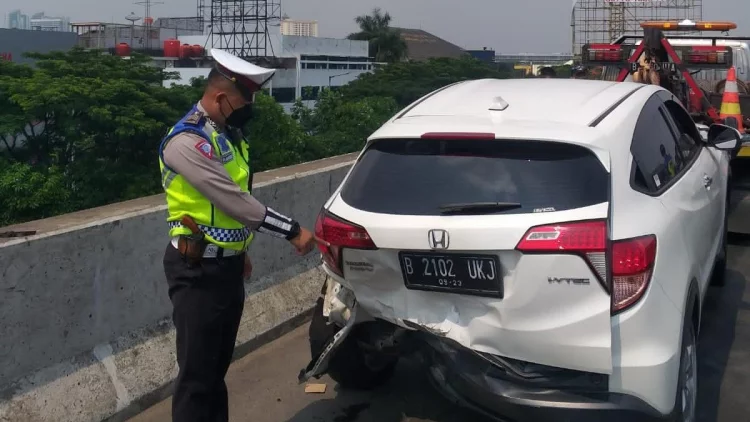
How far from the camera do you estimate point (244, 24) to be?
78.7 meters

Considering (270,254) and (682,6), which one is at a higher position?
(682,6)

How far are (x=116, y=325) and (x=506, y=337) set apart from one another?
2121 mm

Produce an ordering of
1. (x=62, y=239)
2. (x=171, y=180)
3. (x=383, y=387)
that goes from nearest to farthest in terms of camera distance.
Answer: (x=171, y=180)
(x=62, y=239)
(x=383, y=387)

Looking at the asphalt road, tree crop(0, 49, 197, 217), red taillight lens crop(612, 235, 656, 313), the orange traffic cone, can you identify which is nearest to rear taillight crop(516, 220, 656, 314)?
red taillight lens crop(612, 235, 656, 313)

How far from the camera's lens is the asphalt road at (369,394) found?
4262 millimetres

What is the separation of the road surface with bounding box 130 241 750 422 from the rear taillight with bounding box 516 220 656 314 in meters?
1.37

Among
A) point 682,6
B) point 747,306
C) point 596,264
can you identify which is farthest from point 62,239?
point 682,6

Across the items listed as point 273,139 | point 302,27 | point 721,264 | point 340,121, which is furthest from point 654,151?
point 302,27

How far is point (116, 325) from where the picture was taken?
4.27 m

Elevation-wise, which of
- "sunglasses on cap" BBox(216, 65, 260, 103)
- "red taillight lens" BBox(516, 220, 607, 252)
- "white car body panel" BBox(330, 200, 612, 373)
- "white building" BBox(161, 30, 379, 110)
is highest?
"white building" BBox(161, 30, 379, 110)

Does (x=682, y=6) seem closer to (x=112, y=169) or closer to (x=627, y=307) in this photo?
(x=112, y=169)

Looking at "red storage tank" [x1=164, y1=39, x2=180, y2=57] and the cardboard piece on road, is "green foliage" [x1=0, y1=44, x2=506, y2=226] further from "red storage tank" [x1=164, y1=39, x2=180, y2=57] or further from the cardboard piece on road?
"red storage tank" [x1=164, y1=39, x2=180, y2=57]

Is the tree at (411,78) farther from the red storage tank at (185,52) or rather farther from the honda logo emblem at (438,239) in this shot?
the red storage tank at (185,52)

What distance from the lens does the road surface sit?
14.0 feet
